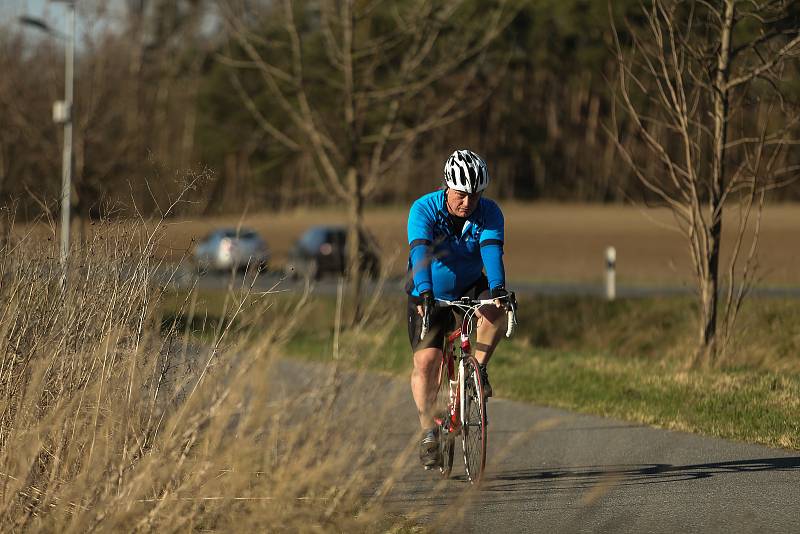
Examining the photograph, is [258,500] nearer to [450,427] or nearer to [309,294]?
[309,294]

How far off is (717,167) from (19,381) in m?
8.34

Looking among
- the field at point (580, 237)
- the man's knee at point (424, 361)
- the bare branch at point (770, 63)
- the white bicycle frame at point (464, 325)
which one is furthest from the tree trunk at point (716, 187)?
the field at point (580, 237)

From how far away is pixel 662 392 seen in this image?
12070 mm

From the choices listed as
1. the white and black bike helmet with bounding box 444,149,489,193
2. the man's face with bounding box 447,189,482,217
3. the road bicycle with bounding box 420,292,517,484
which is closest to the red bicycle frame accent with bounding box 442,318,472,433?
the road bicycle with bounding box 420,292,517,484

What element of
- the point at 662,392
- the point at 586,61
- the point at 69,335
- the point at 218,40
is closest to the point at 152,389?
the point at 69,335

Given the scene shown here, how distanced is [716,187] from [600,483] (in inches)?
262

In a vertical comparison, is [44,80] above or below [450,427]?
above

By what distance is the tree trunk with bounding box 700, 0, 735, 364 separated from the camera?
1297 cm

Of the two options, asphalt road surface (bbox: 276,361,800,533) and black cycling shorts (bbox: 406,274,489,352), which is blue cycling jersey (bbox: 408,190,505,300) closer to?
black cycling shorts (bbox: 406,274,489,352)

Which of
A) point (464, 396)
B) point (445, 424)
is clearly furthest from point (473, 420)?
point (445, 424)

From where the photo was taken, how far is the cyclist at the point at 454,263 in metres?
7.73

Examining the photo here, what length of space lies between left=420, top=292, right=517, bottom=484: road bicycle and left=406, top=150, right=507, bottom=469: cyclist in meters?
0.07

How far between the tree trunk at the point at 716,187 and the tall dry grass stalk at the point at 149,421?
719 cm

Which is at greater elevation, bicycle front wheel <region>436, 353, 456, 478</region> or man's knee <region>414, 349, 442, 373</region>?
man's knee <region>414, 349, 442, 373</region>
